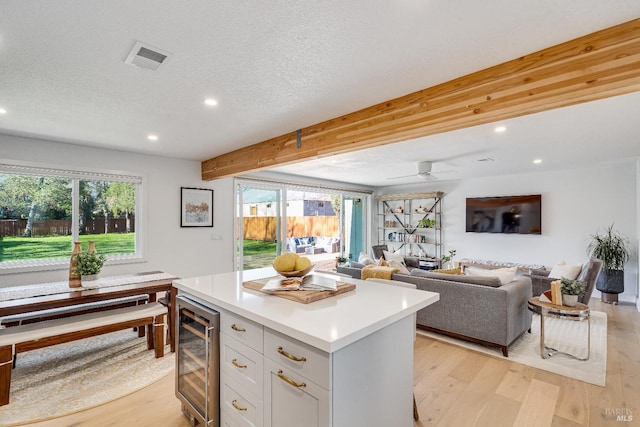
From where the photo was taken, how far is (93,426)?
1995 mm

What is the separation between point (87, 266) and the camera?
2.97 m

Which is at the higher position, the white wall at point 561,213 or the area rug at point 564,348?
the white wall at point 561,213

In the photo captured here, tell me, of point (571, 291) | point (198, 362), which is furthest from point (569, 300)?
point (198, 362)

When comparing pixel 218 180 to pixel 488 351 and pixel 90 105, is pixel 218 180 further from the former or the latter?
pixel 488 351

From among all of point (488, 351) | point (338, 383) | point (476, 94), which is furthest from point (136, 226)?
point (488, 351)

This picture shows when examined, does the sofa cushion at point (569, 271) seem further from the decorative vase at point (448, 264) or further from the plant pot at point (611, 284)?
the decorative vase at point (448, 264)

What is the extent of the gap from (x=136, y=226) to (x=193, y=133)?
196cm

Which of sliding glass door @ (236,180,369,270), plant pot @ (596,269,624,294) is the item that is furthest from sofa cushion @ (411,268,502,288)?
plant pot @ (596,269,624,294)

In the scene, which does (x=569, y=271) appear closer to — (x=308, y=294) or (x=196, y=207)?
(x=308, y=294)

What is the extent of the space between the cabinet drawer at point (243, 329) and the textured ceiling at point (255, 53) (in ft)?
4.83

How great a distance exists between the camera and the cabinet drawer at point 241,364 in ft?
Answer: 4.65

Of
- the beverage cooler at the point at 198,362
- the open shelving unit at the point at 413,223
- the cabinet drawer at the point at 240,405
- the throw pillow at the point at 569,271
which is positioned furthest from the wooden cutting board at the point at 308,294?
the open shelving unit at the point at 413,223

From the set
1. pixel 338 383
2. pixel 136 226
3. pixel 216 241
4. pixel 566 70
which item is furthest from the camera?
pixel 216 241

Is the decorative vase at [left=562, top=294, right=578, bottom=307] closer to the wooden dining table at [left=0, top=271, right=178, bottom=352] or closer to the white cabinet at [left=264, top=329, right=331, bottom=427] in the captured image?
the white cabinet at [left=264, top=329, right=331, bottom=427]
